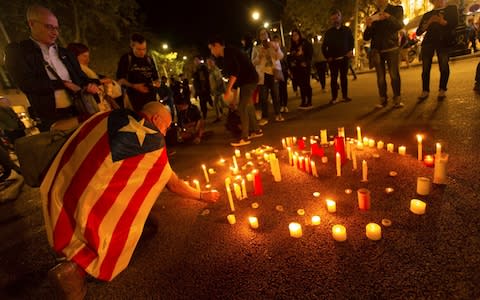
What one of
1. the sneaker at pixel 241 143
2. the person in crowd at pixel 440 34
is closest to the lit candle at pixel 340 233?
the sneaker at pixel 241 143

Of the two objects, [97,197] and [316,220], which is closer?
[97,197]

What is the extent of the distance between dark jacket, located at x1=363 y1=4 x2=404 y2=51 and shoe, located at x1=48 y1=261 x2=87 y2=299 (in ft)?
20.5

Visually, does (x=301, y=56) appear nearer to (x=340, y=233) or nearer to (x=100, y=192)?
(x=340, y=233)

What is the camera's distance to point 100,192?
1.85 meters

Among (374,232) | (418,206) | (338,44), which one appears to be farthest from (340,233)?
(338,44)

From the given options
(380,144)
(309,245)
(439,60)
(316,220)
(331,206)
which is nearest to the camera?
(309,245)

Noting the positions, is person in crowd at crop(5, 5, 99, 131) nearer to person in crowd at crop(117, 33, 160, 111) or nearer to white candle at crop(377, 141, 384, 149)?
person in crowd at crop(117, 33, 160, 111)

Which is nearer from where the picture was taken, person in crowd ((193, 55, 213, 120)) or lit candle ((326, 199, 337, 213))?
lit candle ((326, 199, 337, 213))

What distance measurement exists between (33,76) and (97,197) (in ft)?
6.25

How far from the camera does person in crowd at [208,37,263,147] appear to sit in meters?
4.85

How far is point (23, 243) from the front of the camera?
10.4 ft

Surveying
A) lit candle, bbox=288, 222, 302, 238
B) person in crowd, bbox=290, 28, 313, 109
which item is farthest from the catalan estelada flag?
person in crowd, bbox=290, 28, 313, 109

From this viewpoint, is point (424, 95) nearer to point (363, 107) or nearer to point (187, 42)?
point (363, 107)

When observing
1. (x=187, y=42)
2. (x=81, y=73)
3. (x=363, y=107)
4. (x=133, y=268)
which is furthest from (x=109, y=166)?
(x=187, y=42)
